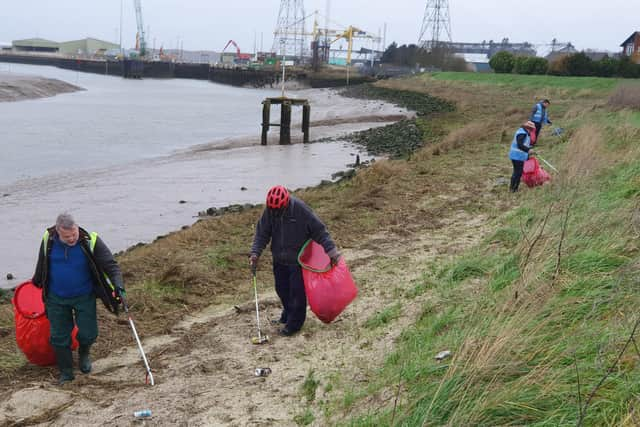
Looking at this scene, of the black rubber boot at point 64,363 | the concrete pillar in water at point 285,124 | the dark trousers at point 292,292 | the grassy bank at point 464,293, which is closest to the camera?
the grassy bank at point 464,293

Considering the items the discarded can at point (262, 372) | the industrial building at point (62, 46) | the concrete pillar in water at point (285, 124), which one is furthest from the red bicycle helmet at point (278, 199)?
the industrial building at point (62, 46)

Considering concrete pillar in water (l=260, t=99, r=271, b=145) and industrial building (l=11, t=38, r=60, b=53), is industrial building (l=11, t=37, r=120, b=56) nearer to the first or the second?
industrial building (l=11, t=38, r=60, b=53)

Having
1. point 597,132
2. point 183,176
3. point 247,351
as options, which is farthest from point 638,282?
point 183,176

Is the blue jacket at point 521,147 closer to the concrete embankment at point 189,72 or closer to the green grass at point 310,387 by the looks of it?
the green grass at point 310,387

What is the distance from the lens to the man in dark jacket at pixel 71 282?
16.9 ft

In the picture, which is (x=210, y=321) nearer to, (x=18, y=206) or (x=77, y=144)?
(x=18, y=206)

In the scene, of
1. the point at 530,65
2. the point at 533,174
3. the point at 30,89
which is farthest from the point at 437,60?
the point at 533,174

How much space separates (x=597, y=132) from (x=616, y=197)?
7171 mm

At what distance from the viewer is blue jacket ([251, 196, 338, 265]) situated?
576 centimetres

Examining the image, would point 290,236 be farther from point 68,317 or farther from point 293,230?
point 68,317

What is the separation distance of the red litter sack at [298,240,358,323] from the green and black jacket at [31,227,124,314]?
5.42 feet

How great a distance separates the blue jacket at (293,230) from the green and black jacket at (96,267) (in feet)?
4.72

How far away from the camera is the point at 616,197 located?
7.91 m

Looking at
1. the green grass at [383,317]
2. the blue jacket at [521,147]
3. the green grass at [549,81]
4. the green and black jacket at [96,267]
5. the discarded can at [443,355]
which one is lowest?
the green grass at [383,317]
